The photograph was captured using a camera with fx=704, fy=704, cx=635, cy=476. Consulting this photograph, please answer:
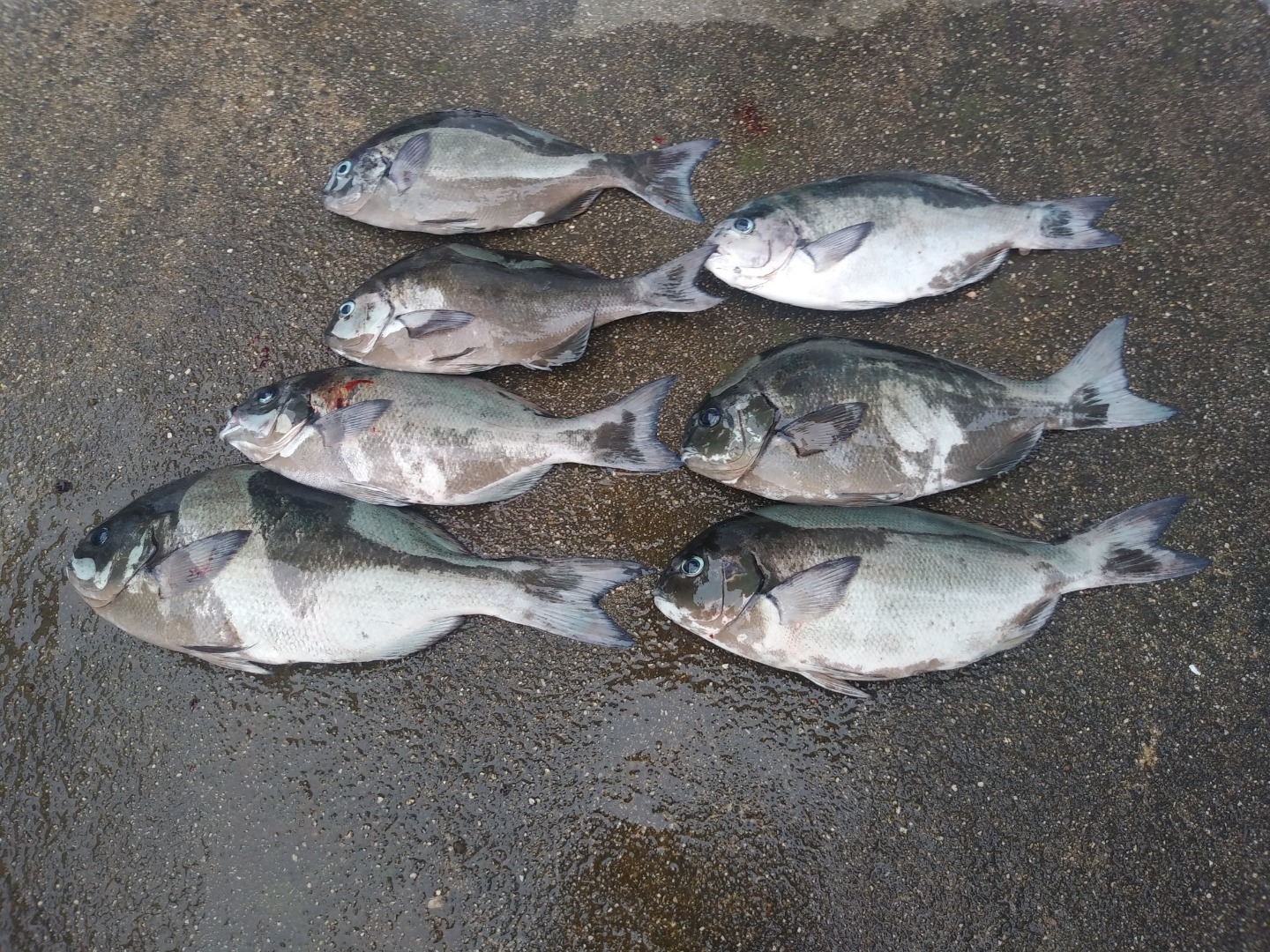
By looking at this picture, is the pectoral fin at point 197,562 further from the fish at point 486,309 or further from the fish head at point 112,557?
the fish at point 486,309

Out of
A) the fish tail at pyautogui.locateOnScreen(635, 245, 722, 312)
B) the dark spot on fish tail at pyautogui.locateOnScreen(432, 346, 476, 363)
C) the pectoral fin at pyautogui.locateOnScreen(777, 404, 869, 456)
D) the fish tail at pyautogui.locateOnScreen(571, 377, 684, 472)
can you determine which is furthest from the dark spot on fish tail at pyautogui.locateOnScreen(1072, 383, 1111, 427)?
the dark spot on fish tail at pyautogui.locateOnScreen(432, 346, 476, 363)

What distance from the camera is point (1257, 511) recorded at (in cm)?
280

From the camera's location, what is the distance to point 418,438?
8.69 feet

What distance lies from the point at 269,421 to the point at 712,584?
1770 mm

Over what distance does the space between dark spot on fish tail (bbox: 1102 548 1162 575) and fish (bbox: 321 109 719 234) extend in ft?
6.80

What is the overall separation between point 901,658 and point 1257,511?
1.65 m

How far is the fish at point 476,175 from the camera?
2.98m

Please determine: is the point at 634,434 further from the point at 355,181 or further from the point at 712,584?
the point at 355,181

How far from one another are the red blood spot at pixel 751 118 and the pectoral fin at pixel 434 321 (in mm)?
1638

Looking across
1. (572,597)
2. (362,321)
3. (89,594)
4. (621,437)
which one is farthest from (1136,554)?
(89,594)

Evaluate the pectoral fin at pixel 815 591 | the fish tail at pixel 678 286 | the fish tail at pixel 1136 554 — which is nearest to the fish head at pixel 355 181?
the fish tail at pixel 678 286

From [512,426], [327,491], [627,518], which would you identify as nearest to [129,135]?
[327,491]

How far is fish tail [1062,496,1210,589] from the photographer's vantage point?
258 cm

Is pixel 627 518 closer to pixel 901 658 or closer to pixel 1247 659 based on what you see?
pixel 901 658
